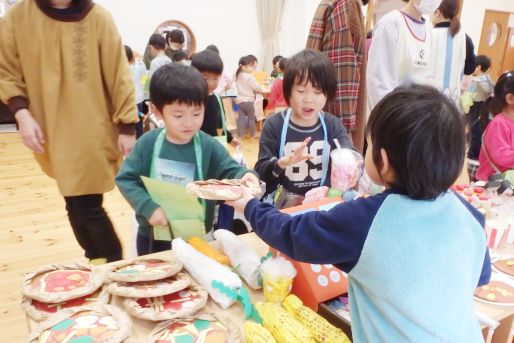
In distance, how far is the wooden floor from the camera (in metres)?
2.32

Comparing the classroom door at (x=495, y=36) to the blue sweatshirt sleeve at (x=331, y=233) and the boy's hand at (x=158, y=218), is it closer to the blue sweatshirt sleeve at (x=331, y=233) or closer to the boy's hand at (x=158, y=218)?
the boy's hand at (x=158, y=218)

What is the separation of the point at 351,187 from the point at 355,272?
86 centimetres

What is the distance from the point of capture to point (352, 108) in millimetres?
2727

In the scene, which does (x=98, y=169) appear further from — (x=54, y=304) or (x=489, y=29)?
(x=489, y=29)

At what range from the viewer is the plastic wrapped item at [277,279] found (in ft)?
3.80

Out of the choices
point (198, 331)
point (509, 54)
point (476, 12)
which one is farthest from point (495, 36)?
point (198, 331)

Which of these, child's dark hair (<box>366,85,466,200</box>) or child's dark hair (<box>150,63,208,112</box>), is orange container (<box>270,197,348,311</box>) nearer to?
child's dark hair (<box>366,85,466,200</box>)

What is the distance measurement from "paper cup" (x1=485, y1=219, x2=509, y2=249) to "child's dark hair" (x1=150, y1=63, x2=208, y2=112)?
1216mm

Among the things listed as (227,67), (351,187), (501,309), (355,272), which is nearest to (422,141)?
(355,272)

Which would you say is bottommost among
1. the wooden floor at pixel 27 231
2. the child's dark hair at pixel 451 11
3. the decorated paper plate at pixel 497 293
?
the wooden floor at pixel 27 231

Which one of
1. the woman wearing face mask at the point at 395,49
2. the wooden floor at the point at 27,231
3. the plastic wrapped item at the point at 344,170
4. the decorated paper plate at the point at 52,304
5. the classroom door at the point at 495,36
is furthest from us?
the classroom door at the point at 495,36

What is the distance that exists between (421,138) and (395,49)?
2.08m

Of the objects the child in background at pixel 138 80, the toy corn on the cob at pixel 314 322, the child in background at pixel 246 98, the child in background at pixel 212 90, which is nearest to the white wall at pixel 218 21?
the child in background at pixel 246 98

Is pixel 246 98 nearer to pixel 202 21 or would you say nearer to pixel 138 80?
pixel 138 80
